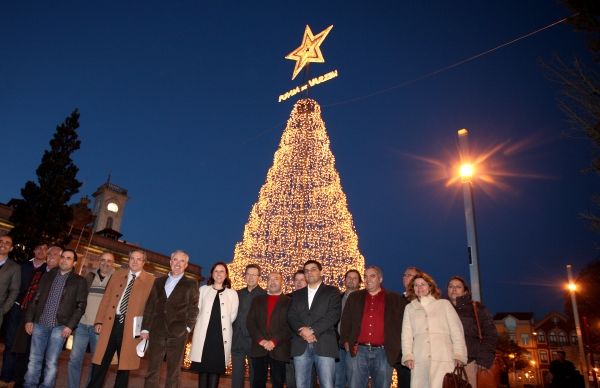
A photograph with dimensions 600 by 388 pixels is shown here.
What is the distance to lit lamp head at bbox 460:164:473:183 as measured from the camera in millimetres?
7207

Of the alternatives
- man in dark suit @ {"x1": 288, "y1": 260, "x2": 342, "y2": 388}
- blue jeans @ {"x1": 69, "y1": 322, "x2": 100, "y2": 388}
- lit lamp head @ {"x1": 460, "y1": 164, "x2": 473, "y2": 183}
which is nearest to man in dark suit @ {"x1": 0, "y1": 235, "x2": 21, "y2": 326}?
blue jeans @ {"x1": 69, "y1": 322, "x2": 100, "y2": 388}

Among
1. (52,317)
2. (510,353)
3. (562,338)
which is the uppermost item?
(562,338)

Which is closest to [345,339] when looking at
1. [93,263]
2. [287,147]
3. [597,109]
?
[597,109]

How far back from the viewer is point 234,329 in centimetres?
605

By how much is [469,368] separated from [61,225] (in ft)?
61.0

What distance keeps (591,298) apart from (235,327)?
121ft

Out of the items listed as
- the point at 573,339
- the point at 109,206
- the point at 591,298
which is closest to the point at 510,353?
the point at 591,298

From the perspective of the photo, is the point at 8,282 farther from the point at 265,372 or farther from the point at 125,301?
the point at 265,372

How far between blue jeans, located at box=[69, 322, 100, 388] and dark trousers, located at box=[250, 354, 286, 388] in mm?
2201

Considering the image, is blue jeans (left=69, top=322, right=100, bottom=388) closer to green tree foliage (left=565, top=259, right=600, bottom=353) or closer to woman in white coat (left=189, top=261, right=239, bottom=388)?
woman in white coat (left=189, top=261, right=239, bottom=388)

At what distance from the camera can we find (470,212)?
6953mm

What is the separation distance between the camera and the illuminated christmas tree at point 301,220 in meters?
13.0

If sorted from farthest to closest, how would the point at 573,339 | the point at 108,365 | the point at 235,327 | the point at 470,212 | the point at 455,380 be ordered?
1. the point at 573,339
2. the point at 470,212
3. the point at 235,327
4. the point at 108,365
5. the point at 455,380

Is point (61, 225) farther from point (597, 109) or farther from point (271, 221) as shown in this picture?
point (597, 109)
